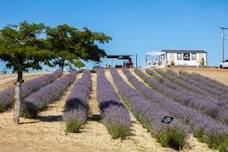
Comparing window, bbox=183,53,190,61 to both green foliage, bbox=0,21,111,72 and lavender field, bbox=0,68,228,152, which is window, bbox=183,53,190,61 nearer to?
lavender field, bbox=0,68,228,152

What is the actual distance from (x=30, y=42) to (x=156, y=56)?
5917 centimetres

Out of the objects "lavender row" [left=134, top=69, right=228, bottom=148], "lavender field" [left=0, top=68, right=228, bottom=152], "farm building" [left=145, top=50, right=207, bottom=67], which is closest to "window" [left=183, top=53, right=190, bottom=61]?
"farm building" [left=145, top=50, right=207, bottom=67]

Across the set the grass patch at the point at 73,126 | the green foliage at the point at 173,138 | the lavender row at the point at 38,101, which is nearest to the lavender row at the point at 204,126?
the green foliage at the point at 173,138

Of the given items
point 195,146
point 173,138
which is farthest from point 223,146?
point 195,146

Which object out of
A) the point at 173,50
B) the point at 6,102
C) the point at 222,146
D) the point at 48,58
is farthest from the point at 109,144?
the point at 173,50

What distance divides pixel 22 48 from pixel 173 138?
4.52m

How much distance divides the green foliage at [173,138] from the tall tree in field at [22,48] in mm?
3849

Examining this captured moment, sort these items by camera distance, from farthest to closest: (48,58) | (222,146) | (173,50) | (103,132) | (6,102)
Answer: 1. (173,50)
2. (6,102)
3. (48,58)
4. (103,132)
5. (222,146)

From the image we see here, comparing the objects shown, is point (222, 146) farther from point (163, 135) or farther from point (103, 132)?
point (103, 132)

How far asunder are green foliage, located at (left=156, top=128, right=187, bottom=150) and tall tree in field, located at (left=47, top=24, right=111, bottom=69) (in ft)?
12.1

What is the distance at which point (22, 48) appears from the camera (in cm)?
1536

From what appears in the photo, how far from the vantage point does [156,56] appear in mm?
74625

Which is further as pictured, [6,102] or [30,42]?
[6,102]

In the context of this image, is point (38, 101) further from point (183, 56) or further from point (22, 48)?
point (183, 56)
